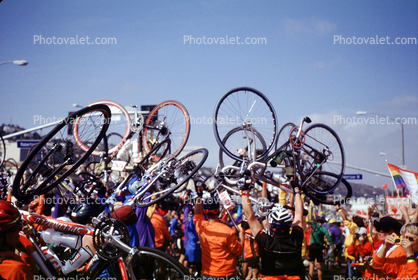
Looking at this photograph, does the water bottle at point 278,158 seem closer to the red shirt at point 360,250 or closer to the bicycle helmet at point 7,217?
the bicycle helmet at point 7,217

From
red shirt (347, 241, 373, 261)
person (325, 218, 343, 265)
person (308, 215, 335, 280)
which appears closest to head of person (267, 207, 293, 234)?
red shirt (347, 241, 373, 261)

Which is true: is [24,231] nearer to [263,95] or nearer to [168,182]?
[168,182]

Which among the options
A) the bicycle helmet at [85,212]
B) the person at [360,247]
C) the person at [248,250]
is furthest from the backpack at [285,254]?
the person at [360,247]

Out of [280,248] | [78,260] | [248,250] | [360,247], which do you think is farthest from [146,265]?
[360,247]

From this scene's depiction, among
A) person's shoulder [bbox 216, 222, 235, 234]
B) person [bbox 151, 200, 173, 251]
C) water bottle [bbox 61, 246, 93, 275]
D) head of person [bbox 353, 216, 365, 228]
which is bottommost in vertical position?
head of person [bbox 353, 216, 365, 228]

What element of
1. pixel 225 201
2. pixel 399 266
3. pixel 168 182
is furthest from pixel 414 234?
pixel 168 182

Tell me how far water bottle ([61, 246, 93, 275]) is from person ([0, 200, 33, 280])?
1.30 meters

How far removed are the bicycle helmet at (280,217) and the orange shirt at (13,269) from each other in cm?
281

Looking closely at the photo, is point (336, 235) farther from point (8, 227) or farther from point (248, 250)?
point (8, 227)

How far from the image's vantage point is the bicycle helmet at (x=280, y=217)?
4.64m

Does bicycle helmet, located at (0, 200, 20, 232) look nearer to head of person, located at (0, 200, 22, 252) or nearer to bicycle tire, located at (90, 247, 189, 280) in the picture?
head of person, located at (0, 200, 22, 252)

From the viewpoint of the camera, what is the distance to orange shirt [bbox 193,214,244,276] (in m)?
5.56

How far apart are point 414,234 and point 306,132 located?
282cm

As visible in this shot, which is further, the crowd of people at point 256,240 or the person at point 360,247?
the person at point 360,247
